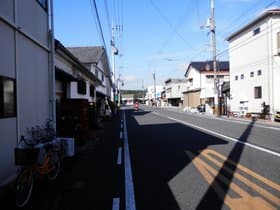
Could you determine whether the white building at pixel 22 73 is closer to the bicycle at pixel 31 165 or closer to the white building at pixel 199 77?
the bicycle at pixel 31 165

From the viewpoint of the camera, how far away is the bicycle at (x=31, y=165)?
529cm

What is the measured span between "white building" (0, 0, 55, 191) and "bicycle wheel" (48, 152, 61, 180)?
2.99 ft

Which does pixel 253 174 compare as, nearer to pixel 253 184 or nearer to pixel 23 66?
pixel 253 184

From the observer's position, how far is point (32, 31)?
8.83 metres

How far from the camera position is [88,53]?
3272cm

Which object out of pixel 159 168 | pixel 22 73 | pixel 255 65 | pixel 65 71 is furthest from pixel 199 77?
pixel 22 73

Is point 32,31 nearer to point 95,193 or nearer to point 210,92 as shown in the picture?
point 95,193

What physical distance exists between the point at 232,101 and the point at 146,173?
30.8 m

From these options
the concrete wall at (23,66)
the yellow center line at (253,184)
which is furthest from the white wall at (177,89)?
the yellow center line at (253,184)

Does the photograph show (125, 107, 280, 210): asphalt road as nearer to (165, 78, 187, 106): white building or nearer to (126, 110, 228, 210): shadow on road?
(126, 110, 228, 210): shadow on road

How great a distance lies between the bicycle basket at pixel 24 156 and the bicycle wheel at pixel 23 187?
0.16m

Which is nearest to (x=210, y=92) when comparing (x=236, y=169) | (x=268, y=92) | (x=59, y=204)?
(x=268, y=92)

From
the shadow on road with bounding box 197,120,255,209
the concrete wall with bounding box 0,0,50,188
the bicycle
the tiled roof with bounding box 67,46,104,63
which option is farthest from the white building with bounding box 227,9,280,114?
the bicycle

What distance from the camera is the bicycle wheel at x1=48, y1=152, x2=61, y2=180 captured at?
6.91 meters
